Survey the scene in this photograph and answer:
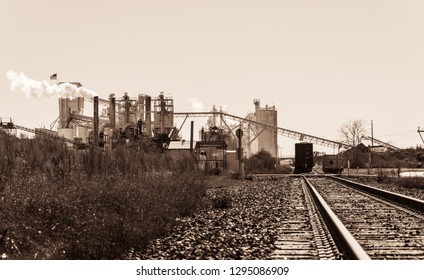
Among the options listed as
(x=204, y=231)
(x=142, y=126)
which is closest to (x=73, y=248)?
(x=204, y=231)

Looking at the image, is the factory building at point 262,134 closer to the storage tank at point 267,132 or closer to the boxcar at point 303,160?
the storage tank at point 267,132

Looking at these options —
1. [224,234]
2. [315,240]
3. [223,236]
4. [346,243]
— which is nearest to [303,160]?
[224,234]

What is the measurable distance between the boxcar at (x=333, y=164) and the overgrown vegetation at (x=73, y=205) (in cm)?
4614

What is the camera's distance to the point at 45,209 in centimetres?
837

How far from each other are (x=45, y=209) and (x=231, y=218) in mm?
5235

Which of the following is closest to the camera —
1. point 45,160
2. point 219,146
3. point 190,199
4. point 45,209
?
point 45,209

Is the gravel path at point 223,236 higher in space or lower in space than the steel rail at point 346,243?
lower

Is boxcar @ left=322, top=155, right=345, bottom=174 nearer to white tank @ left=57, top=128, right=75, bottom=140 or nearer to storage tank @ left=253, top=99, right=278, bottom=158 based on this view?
white tank @ left=57, top=128, right=75, bottom=140

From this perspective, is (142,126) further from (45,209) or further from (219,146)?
(45,209)

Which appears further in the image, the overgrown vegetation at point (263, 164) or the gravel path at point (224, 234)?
the overgrown vegetation at point (263, 164)

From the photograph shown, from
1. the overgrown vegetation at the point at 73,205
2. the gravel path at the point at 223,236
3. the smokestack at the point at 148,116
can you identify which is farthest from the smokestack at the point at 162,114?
the gravel path at the point at 223,236

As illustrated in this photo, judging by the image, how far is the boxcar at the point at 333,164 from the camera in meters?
60.9

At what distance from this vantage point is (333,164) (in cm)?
6141

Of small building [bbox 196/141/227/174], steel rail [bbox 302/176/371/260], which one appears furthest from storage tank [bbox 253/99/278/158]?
steel rail [bbox 302/176/371/260]
